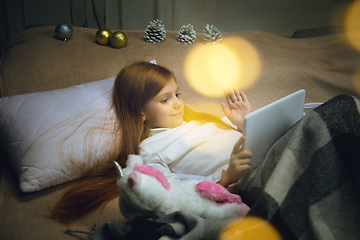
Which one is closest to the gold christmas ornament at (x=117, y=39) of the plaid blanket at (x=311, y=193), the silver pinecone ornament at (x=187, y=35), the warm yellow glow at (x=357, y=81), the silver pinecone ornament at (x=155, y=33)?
the silver pinecone ornament at (x=155, y=33)

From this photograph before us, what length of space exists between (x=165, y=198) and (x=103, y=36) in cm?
106

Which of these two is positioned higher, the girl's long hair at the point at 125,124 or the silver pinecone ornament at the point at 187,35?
the silver pinecone ornament at the point at 187,35

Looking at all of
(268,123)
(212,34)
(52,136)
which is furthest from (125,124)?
(212,34)

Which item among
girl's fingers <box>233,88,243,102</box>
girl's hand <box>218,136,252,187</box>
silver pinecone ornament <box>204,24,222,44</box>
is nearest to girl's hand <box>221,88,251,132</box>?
girl's fingers <box>233,88,243,102</box>

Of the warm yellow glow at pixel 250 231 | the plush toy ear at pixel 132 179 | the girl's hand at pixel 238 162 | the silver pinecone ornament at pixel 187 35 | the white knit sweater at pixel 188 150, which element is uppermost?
the silver pinecone ornament at pixel 187 35

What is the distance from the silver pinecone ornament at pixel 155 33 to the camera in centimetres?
145

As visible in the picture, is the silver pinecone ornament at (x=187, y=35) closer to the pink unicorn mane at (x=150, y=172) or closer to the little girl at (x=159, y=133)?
the little girl at (x=159, y=133)

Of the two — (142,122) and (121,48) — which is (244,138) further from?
(121,48)

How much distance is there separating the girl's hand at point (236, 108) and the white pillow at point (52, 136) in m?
0.47

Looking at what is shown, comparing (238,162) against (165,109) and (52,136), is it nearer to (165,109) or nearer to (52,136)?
(165,109)

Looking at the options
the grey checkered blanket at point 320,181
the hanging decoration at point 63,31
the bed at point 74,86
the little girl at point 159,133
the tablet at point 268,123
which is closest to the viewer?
the grey checkered blanket at point 320,181

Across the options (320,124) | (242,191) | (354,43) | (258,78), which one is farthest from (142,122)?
(354,43)

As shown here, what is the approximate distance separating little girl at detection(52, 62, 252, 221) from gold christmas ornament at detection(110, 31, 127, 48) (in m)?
0.43

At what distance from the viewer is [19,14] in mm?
1858
